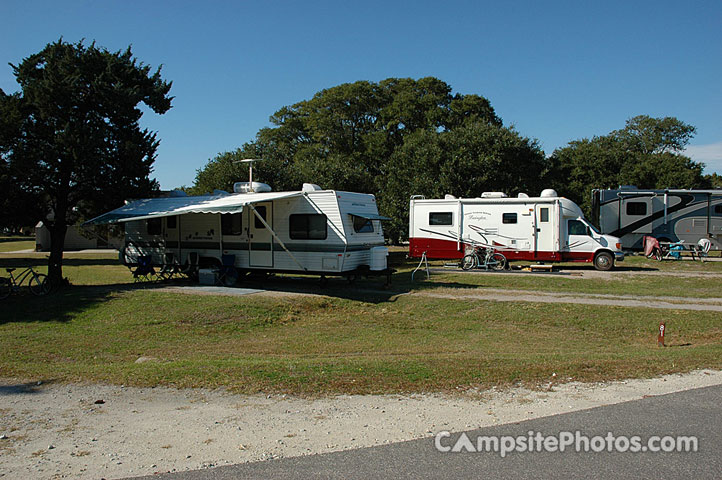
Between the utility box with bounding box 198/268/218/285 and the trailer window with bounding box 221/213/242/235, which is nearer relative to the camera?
the utility box with bounding box 198/268/218/285

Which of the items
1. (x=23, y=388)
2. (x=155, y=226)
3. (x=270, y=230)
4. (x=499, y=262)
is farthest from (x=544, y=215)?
(x=23, y=388)

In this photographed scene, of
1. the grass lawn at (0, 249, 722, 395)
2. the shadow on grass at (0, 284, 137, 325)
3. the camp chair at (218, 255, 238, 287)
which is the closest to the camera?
the grass lawn at (0, 249, 722, 395)

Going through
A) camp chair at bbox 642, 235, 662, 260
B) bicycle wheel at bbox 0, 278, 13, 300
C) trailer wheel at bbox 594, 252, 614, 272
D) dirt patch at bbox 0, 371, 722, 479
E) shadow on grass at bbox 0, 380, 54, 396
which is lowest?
shadow on grass at bbox 0, 380, 54, 396

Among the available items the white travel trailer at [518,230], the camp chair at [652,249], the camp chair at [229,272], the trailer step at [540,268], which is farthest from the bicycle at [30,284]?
the camp chair at [652,249]

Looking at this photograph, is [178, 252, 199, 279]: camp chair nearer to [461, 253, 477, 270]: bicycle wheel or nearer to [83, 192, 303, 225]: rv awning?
[83, 192, 303, 225]: rv awning

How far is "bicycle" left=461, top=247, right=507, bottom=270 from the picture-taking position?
20281 mm

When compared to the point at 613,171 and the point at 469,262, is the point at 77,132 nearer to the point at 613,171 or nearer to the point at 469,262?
the point at 469,262

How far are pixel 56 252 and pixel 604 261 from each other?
1890cm

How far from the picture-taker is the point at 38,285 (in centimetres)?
1448

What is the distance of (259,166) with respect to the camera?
28.1 m

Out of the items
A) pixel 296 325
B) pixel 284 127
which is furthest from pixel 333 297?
pixel 284 127

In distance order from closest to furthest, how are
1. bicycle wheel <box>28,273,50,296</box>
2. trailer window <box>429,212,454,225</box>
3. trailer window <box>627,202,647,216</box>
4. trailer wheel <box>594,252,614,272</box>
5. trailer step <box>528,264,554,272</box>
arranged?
1. bicycle wheel <box>28,273,50,296</box>
2. trailer step <box>528,264,554,272</box>
3. trailer wheel <box>594,252,614,272</box>
4. trailer window <box>429,212,454,225</box>
5. trailer window <box>627,202,647,216</box>

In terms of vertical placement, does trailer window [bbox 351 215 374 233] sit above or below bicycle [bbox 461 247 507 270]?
above

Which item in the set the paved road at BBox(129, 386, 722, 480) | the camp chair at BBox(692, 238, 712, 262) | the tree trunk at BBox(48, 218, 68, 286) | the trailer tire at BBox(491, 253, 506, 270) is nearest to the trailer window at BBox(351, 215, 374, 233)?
the trailer tire at BBox(491, 253, 506, 270)
